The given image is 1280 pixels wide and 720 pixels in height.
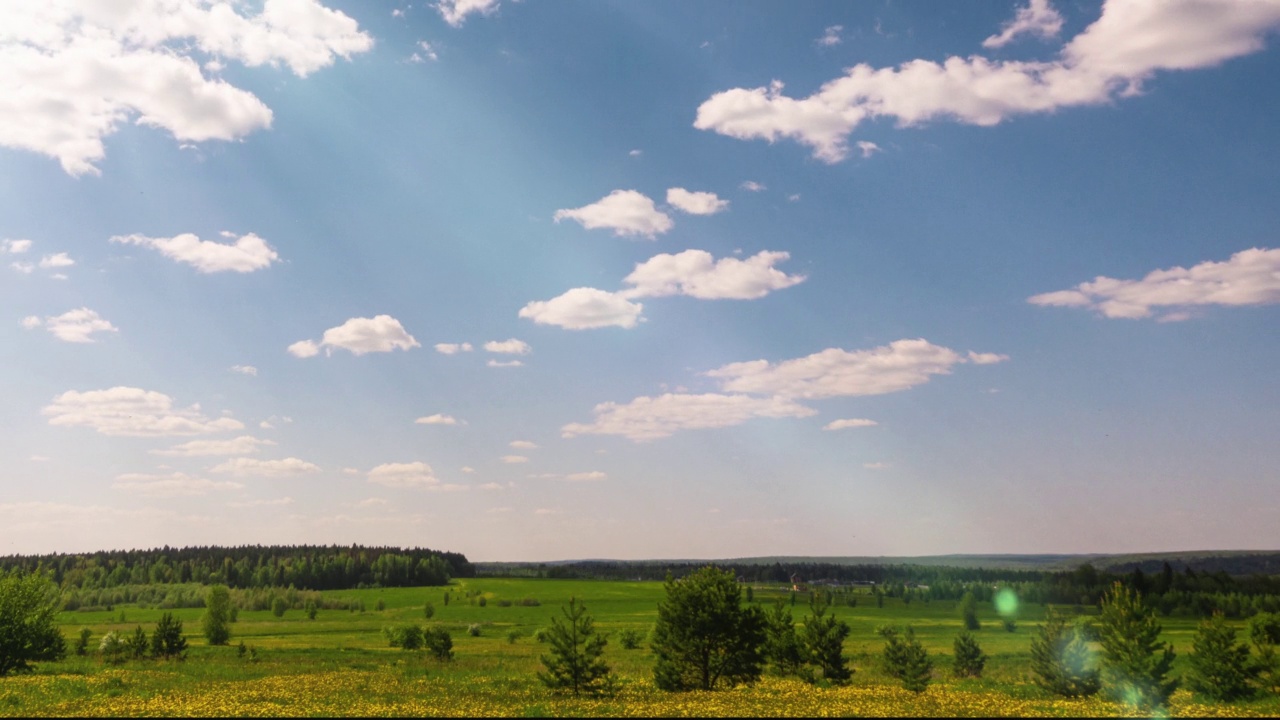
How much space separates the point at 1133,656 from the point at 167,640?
64.3m

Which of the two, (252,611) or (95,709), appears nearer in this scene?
(95,709)

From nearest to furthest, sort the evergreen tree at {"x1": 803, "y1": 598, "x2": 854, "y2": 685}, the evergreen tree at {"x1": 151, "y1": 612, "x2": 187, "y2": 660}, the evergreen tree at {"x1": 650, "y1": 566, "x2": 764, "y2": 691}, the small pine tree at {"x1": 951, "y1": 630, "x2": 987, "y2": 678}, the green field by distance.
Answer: the green field → the evergreen tree at {"x1": 650, "y1": 566, "x2": 764, "y2": 691} → the evergreen tree at {"x1": 803, "y1": 598, "x2": 854, "y2": 685} → the small pine tree at {"x1": 951, "y1": 630, "x2": 987, "y2": 678} → the evergreen tree at {"x1": 151, "y1": 612, "x2": 187, "y2": 660}

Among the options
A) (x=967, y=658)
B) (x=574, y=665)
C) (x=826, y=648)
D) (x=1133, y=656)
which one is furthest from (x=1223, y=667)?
(x=574, y=665)

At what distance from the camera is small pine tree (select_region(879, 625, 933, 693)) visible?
122 feet

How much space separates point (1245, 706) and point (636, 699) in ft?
77.7

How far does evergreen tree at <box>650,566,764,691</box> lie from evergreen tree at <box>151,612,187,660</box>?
44.8 meters

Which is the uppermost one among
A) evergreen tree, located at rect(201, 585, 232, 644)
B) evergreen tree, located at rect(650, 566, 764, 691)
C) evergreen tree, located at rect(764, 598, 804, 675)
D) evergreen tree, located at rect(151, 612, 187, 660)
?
evergreen tree, located at rect(650, 566, 764, 691)

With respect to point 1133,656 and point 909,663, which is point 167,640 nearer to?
point 909,663

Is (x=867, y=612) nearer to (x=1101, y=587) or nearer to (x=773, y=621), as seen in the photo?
(x=1101, y=587)

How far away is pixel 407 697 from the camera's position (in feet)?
113

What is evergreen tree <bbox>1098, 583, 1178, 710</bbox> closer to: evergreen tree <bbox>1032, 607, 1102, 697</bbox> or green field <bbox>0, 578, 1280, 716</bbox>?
evergreen tree <bbox>1032, 607, 1102, 697</bbox>

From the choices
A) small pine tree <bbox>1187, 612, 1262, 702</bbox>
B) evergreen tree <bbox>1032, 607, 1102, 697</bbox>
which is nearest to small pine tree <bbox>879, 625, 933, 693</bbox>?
evergreen tree <bbox>1032, 607, 1102, 697</bbox>

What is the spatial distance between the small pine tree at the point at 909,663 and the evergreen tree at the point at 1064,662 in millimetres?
5253

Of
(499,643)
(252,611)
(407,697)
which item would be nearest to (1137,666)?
(407,697)
